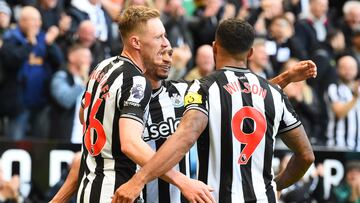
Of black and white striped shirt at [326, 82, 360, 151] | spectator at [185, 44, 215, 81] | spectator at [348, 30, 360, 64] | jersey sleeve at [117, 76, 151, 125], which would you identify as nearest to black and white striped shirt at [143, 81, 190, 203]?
jersey sleeve at [117, 76, 151, 125]

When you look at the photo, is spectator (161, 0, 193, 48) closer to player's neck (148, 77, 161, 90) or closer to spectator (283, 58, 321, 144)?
spectator (283, 58, 321, 144)

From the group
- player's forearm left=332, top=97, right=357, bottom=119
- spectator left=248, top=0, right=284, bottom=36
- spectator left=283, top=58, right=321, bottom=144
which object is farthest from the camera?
spectator left=248, top=0, right=284, bottom=36

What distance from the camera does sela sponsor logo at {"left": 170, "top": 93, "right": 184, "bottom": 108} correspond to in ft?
25.9

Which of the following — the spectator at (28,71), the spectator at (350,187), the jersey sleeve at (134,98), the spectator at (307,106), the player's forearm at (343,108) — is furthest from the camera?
the player's forearm at (343,108)

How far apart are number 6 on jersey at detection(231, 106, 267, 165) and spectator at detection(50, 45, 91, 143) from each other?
6153mm

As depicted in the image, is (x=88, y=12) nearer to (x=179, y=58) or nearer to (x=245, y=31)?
(x=179, y=58)

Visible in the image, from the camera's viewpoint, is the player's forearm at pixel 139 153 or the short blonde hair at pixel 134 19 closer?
the player's forearm at pixel 139 153

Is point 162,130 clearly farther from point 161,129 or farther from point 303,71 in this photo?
point 303,71

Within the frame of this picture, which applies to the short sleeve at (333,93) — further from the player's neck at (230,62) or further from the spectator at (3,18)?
the player's neck at (230,62)

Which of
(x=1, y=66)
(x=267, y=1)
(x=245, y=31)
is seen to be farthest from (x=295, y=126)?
(x=267, y=1)

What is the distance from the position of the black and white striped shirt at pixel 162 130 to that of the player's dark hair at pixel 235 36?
90cm

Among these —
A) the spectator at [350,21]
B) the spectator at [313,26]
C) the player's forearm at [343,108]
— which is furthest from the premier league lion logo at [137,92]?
the spectator at [350,21]

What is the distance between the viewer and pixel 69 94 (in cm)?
1300

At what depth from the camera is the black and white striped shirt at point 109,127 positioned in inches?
272
